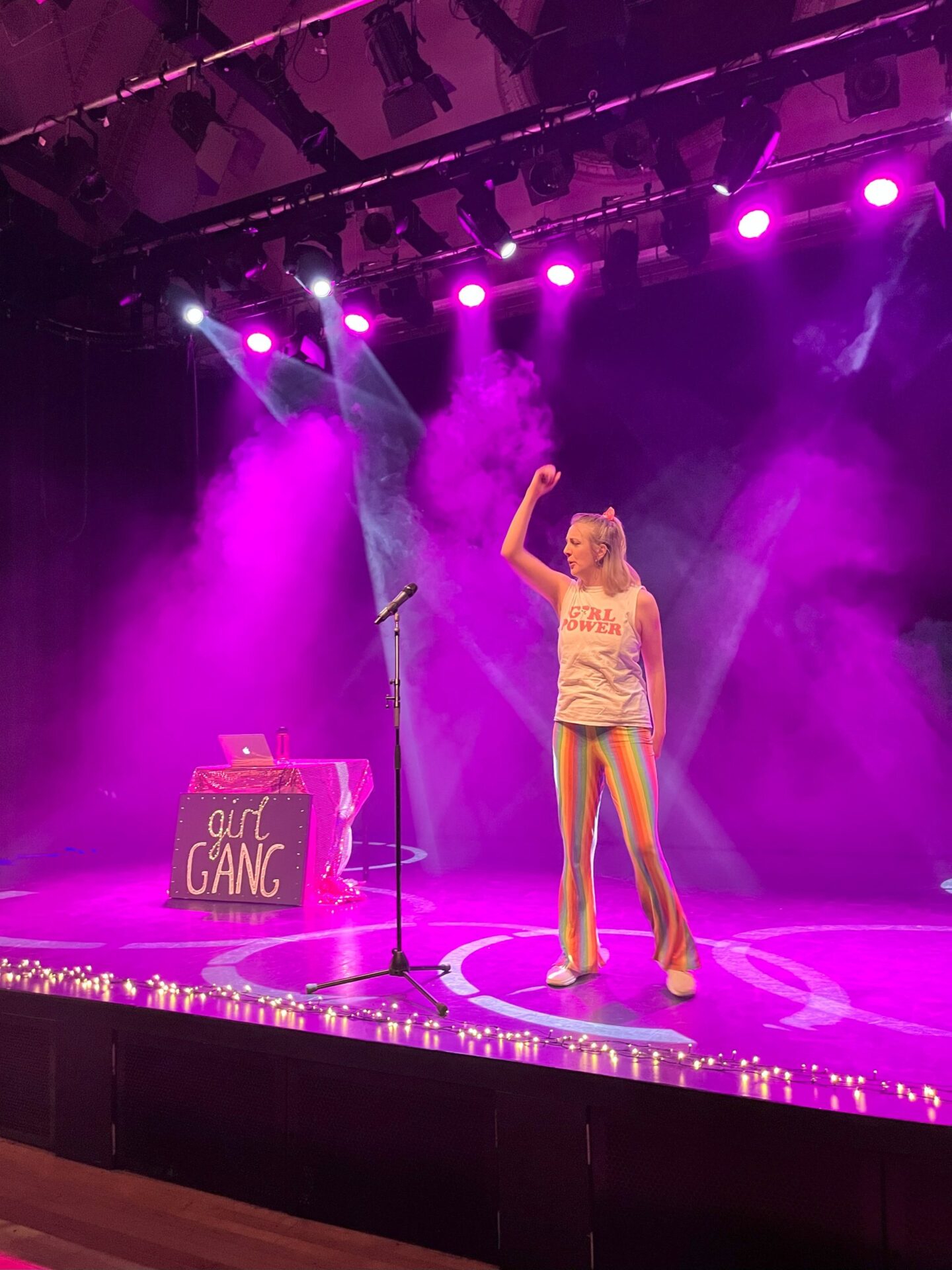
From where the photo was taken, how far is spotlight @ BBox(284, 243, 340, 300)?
7.08 meters

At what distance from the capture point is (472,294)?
7605mm

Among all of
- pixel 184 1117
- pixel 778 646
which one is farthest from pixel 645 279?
A: pixel 184 1117

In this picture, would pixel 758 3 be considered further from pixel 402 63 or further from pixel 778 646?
pixel 778 646

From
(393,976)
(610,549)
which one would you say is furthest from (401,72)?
(393,976)

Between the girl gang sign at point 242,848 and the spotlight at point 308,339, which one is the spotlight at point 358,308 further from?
the girl gang sign at point 242,848

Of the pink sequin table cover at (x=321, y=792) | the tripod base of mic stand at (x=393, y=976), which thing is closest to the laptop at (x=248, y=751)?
the pink sequin table cover at (x=321, y=792)

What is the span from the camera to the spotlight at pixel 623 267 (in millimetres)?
7066

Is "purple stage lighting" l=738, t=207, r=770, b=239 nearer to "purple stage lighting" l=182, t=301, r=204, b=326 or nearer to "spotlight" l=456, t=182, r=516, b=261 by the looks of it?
"spotlight" l=456, t=182, r=516, b=261

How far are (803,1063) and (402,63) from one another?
5588mm

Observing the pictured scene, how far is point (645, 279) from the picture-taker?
7891mm

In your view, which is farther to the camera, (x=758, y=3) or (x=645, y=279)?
(x=645, y=279)

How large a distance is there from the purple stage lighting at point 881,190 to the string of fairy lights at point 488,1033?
5.82 meters

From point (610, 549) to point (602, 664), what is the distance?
0.47 meters

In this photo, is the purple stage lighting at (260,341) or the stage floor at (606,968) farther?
the purple stage lighting at (260,341)
